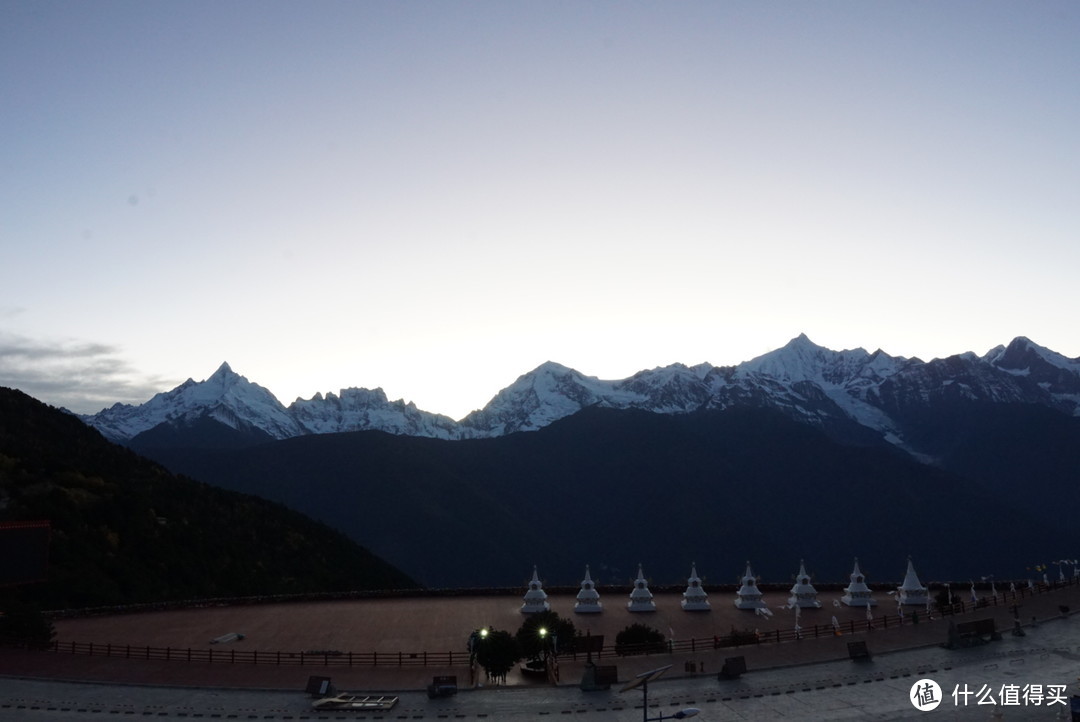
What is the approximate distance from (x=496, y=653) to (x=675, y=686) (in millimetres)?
7074

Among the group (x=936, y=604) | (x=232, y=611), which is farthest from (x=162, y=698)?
(x=936, y=604)

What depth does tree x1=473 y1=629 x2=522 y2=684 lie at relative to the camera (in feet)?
114

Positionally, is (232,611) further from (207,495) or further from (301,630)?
(207,495)

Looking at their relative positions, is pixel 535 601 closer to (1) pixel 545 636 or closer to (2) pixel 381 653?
(2) pixel 381 653

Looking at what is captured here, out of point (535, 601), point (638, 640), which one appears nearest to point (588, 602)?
point (535, 601)

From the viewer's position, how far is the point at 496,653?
34781 millimetres

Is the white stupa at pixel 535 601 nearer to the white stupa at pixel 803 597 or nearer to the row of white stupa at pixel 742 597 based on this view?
the row of white stupa at pixel 742 597

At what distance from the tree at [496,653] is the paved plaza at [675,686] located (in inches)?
36.2

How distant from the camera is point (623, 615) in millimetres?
51469

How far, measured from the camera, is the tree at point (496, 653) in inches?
1371

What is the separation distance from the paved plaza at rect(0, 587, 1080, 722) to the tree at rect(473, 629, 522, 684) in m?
0.92

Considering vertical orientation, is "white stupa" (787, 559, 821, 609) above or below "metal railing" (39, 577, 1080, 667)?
above

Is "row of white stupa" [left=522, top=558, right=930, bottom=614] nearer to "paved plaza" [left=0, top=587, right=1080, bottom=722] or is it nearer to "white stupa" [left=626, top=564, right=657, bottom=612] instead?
"white stupa" [left=626, top=564, right=657, bottom=612]

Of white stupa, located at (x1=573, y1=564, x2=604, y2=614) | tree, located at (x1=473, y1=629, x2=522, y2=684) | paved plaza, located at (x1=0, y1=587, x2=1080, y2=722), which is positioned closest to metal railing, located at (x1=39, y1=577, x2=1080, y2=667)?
paved plaza, located at (x1=0, y1=587, x2=1080, y2=722)
